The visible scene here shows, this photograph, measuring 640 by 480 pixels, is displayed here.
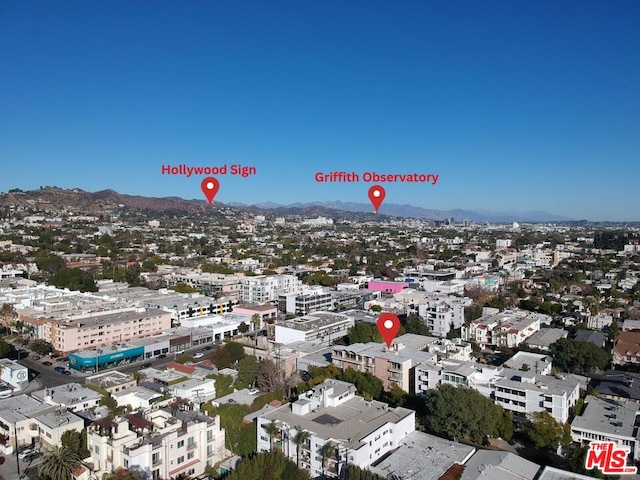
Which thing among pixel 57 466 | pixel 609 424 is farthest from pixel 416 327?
pixel 57 466

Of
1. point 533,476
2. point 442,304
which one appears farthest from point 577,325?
point 533,476

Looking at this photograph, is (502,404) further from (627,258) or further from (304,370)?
(627,258)

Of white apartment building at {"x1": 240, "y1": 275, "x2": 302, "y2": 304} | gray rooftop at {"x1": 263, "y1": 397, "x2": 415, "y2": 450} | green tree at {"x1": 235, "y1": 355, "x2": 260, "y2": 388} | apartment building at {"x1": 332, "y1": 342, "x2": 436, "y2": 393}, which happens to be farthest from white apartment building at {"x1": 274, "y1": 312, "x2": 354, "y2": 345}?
gray rooftop at {"x1": 263, "y1": 397, "x2": 415, "y2": 450}

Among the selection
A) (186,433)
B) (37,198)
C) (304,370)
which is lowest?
(304,370)

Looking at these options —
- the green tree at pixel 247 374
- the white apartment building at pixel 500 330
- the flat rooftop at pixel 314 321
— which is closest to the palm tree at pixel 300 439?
the green tree at pixel 247 374

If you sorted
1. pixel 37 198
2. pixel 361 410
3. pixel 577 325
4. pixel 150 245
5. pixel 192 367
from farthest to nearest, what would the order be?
pixel 37 198
pixel 150 245
pixel 577 325
pixel 192 367
pixel 361 410

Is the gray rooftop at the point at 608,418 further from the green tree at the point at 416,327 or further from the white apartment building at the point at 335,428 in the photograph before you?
the green tree at the point at 416,327

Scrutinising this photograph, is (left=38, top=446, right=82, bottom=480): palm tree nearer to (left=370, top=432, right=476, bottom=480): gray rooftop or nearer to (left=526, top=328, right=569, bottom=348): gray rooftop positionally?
(left=370, top=432, right=476, bottom=480): gray rooftop
